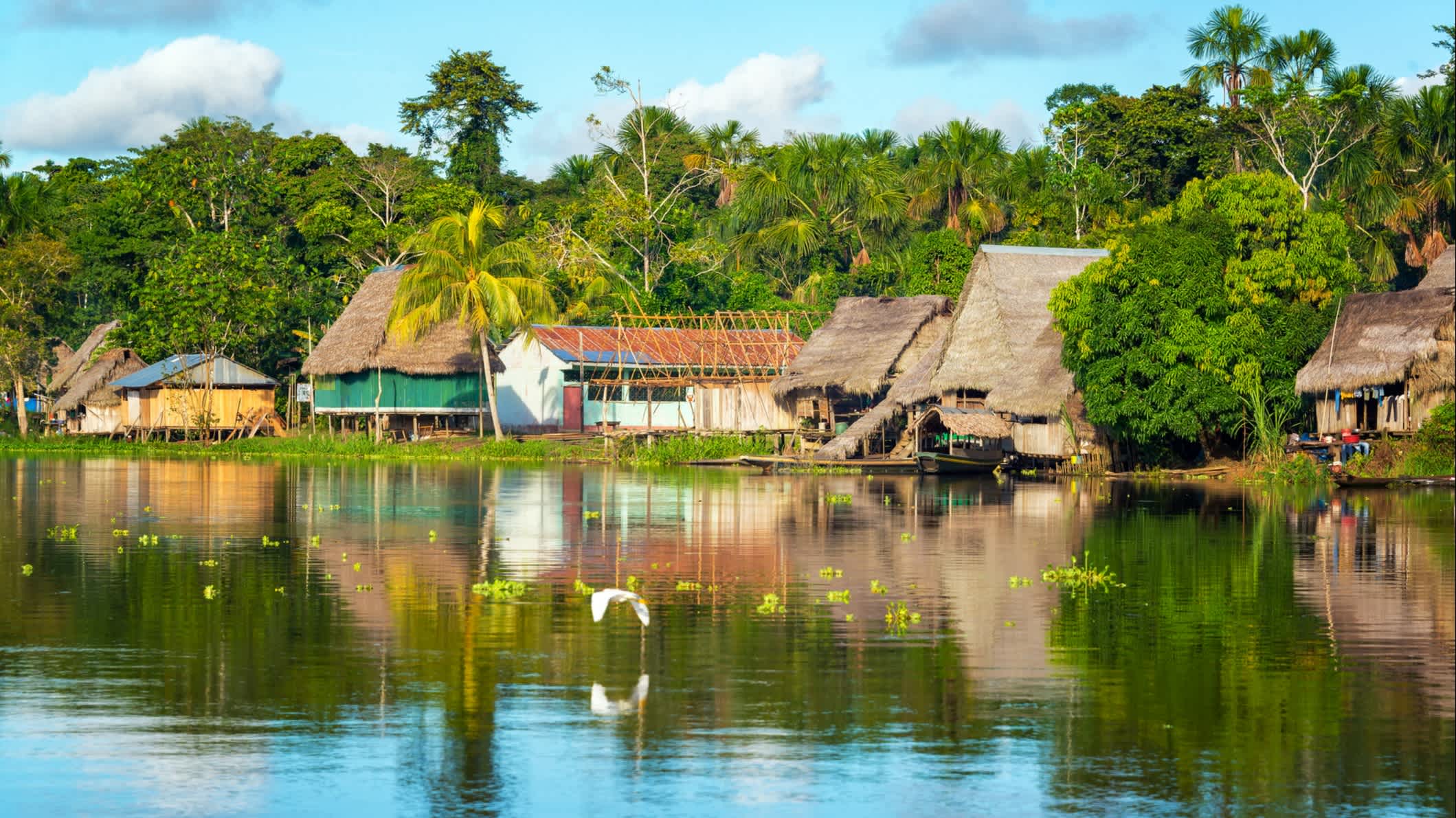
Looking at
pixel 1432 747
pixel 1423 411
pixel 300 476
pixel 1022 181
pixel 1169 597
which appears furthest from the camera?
pixel 1022 181

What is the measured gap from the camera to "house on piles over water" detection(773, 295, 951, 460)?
44.4m

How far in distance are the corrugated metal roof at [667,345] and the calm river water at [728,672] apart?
27901 mm

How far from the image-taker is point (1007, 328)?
43.0m

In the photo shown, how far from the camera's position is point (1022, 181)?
200 ft

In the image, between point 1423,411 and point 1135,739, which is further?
point 1423,411

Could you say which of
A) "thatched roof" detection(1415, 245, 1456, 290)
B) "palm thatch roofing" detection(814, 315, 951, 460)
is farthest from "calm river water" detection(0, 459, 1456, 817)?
"palm thatch roofing" detection(814, 315, 951, 460)

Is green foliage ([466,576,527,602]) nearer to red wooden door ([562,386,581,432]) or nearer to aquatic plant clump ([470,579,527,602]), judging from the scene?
aquatic plant clump ([470,579,527,602])

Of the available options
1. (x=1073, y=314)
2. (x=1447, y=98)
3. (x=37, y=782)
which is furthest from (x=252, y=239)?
(x=37, y=782)

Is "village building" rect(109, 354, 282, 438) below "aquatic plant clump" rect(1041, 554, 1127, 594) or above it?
above

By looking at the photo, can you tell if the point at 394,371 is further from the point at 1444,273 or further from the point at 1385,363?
the point at 1444,273

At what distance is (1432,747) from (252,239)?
59.2m

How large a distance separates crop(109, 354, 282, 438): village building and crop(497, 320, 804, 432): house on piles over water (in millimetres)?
9296

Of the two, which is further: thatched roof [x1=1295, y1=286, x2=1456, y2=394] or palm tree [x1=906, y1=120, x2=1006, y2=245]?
palm tree [x1=906, y1=120, x2=1006, y2=245]

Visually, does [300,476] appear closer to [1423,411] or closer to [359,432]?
[359,432]
